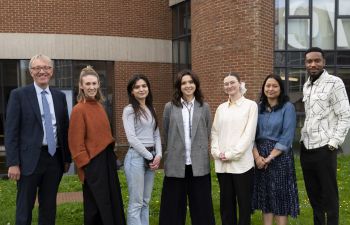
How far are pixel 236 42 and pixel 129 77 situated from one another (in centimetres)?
636

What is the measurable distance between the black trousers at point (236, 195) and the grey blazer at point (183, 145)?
276 millimetres

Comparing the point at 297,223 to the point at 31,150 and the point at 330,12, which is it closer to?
the point at 31,150

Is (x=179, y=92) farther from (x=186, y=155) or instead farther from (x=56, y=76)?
(x=56, y=76)

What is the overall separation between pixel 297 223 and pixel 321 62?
7.38 ft

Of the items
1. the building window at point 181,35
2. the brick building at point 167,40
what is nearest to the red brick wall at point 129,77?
the brick building at point 167,40

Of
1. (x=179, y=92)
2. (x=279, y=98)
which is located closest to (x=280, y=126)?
(x=279, y=98)

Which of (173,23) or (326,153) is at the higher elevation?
(173,23)

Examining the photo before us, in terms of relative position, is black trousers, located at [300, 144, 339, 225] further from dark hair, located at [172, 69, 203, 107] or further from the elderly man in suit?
the elderly man in suit

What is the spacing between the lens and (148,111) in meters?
4.45

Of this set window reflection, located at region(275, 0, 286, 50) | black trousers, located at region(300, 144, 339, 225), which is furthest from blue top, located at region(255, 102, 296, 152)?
window reflection, located at region(275, 0, 286, 50)

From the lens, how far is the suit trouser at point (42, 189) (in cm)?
413

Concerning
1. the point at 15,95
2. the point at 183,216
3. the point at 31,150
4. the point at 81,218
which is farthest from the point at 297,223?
the point at 15,95

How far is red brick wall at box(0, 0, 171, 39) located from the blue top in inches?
457

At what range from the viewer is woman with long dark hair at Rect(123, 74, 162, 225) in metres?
4.32
